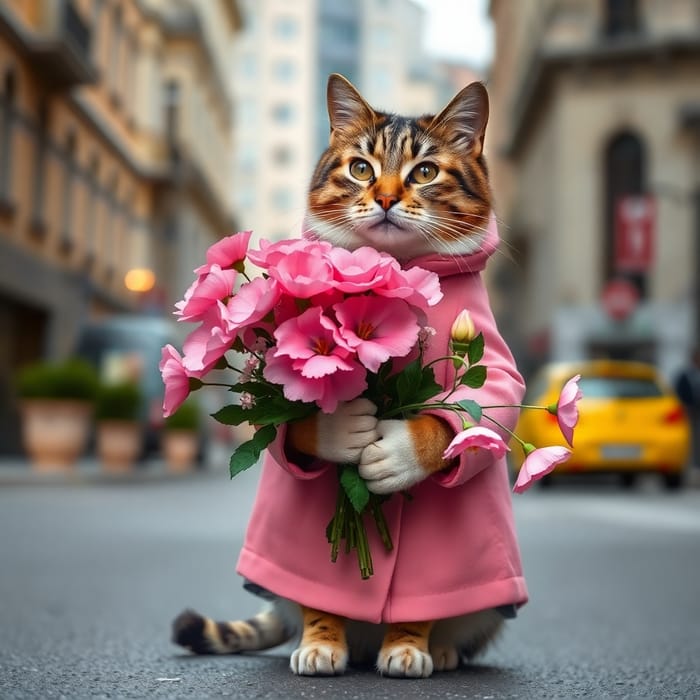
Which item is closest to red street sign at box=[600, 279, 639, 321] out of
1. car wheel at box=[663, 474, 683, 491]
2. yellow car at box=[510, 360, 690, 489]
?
car wheel at box=[663, 474, 683, 491]

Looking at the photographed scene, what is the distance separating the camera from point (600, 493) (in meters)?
16.2

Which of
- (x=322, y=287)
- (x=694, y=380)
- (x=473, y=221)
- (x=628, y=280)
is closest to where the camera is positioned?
(x=322, y=287)

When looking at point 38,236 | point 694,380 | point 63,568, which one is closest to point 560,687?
point 63,568

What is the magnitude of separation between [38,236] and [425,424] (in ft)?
73.3

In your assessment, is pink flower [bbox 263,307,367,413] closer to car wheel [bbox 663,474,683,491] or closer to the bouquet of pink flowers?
the bouquet of pink flowers

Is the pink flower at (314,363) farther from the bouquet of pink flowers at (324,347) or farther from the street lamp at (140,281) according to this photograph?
the street lamp at (140,281)

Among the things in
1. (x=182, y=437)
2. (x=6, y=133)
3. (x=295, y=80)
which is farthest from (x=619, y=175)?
(x=295, y=80)

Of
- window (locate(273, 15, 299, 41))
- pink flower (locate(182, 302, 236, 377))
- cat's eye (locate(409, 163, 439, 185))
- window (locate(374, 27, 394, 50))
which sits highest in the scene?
window (locate(374, 27, 394, 50))

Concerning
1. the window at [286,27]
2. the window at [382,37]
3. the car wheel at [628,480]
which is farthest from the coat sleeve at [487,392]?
the window at [382,37]

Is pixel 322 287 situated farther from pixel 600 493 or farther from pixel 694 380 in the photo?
pixel 694 380

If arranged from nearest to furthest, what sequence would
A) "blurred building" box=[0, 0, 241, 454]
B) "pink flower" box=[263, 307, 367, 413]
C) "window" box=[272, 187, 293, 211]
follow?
"pink flower" box=[263, 307, 367, 413]
"blurred building" box=[0, 0, 241, 454]
"window" box=[272, 187, 293, 211]

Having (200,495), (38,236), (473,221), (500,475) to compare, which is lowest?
(200,495)

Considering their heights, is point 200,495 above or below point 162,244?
below

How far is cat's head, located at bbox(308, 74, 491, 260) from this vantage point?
3.11 metres
